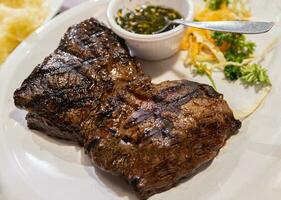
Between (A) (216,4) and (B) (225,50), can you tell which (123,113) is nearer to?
(B) (225,50)

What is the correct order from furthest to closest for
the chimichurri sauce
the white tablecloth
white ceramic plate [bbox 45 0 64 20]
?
the white tablecloth → white ceramic plate [bbox 45 0 64 20] → the chimichurri sauce

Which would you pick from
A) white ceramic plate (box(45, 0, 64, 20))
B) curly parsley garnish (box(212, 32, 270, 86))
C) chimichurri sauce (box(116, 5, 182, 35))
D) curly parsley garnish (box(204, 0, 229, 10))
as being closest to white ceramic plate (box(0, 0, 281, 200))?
curly parsley garnish (box(212, 32, 270, 86))

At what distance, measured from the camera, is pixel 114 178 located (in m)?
3.62

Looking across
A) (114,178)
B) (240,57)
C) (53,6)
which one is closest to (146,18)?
(240,57)

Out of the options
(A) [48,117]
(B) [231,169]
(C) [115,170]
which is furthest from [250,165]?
(A) [48,117]

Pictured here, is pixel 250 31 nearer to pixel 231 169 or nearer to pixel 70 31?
pixel 231 169

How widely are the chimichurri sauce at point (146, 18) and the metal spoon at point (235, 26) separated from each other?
119 mm

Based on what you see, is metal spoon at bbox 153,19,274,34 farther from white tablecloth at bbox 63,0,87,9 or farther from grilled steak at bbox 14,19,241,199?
white tablecloth at bbox 63,0,87,9

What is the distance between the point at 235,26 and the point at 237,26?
20 mm

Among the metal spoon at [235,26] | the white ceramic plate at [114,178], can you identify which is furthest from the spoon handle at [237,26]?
the white ceramic plate at [114,178]

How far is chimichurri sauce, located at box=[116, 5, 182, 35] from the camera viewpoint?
451 centimetres

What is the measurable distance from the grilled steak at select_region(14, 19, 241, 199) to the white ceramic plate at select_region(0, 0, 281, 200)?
0.14 metres

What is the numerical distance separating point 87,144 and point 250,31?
1937mm

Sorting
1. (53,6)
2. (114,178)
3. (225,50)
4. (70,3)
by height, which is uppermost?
(53,6)
